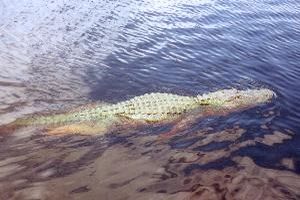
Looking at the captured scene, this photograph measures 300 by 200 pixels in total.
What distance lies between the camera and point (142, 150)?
29.3 ft

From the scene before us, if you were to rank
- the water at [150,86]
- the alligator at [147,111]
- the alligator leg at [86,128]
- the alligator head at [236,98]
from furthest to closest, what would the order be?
the alligator head at [236,98] → the alligator at [147,111] → the alligator leg at [86,128] → the water at [150,86]

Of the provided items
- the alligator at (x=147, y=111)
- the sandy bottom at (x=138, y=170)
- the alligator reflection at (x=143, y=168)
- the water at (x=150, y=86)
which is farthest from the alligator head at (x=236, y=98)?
the sandy bottom at (x=138, y=170)

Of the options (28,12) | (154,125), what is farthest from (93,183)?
(28,12)

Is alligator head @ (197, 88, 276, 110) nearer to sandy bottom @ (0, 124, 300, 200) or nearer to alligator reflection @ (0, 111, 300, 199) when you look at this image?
alligator reflection @ (0, 111, 300, 199)

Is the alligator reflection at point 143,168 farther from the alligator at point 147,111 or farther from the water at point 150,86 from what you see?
the alligator at point 147,111

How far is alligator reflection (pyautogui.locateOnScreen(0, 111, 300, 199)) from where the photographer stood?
7547 mm

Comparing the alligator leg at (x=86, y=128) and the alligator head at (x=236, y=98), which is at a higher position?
the alligator leg at (x=86, y=128)

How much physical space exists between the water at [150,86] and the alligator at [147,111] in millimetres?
329

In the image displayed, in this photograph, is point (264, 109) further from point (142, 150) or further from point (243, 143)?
point (142, 150)

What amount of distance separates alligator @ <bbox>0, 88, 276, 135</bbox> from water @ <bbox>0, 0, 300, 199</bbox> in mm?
329

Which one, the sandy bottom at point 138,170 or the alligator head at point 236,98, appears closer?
the sandy bottom at point 138,170

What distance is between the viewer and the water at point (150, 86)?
792 cm

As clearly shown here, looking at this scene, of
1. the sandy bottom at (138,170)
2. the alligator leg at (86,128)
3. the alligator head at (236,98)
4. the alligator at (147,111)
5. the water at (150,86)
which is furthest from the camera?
A: the alligator head at (236,98)

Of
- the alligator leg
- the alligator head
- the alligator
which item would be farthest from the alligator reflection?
the alligator head
